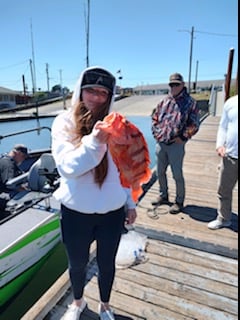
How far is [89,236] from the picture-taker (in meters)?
1.34

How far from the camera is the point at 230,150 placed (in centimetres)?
221

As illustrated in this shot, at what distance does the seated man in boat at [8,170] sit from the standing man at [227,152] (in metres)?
2.51

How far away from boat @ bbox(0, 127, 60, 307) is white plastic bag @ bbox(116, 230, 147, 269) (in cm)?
89

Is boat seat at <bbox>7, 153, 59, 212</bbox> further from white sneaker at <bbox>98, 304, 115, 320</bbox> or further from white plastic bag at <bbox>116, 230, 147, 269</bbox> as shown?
white sneaker at <bbox>98, 304, 115, 320</bbox>

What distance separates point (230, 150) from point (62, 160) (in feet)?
5.34

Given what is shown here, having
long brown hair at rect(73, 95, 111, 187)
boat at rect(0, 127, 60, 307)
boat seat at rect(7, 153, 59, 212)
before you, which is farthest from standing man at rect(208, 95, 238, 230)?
boat seat at rect(7, 153, 59, 212)

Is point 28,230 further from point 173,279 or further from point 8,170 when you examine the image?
point 173,279

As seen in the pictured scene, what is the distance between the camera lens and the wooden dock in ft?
5.55

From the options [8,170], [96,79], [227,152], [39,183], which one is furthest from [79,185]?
[8,170]

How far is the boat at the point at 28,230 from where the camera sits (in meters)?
2.32

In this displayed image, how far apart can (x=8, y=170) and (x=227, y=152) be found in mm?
2766

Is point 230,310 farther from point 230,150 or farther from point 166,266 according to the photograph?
point 230,150

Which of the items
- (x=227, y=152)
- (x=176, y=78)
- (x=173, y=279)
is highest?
(x=176, y=78)

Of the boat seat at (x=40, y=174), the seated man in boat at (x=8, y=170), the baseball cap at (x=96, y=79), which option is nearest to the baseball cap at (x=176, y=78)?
the baseball cap at (x=96, y=79)
